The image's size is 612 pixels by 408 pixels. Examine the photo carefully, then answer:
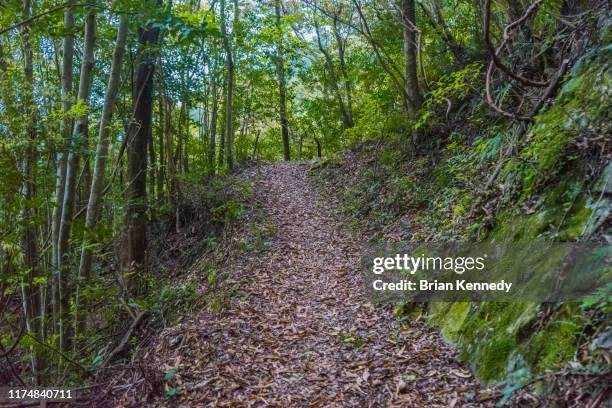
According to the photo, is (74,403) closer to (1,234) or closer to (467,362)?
(1,234)

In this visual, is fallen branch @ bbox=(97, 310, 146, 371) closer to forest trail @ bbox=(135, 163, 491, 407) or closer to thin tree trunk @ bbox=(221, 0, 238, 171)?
forest trail @ bbox=(135, 163, 491, 407)

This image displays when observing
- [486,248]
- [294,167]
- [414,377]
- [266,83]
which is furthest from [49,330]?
[266,83]

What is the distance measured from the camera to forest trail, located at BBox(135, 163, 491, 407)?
3.63m

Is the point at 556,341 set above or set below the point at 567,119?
below

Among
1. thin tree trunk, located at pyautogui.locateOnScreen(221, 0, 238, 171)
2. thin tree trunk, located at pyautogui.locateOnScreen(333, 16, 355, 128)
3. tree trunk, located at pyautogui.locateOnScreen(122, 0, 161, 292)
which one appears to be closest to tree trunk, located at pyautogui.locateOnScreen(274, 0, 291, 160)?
thin tree trunk, located at pyautogui.locateOnScreen(333, 16, 355, 128)

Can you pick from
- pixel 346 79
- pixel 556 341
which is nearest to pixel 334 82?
pixel 346 79

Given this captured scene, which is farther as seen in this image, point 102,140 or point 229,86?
point 229,86

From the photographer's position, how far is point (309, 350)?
4.54 meters

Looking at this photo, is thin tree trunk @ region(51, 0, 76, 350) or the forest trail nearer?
the forest trail

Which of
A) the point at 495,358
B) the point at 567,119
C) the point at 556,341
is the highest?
the point at 567,119

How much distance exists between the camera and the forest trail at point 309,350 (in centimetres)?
363

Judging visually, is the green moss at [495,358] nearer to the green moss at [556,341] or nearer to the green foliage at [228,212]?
the green moss at [556,341]

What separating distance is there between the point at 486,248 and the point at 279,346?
2423 millimetres

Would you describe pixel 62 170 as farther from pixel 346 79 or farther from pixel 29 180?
pixel 346 79
